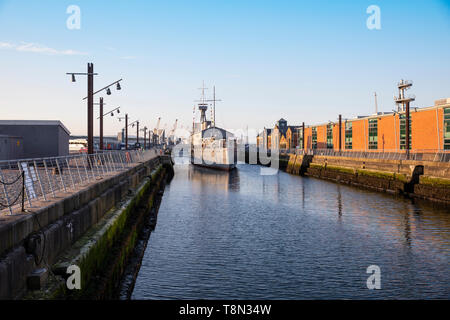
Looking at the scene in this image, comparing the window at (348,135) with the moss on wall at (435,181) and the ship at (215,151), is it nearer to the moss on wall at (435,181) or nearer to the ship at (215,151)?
the ship at (215,151)

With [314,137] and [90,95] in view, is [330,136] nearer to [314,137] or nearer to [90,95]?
[314,137]

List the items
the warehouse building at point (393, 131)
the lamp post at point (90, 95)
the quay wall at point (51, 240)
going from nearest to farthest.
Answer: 1. the quay wall at point (51, 240)
2. the lamp post at point (90, 95)
3. the warehouse building at point (393, 131)

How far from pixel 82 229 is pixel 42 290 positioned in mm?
4531

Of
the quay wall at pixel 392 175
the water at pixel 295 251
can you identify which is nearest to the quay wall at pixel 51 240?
the water at pixel 295 251

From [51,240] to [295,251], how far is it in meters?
12.1

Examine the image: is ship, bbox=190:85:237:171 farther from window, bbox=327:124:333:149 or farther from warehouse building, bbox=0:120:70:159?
warehouse building, bbox=0:120:70:159

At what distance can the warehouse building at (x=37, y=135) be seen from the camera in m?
36.7

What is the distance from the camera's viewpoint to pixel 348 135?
279ft

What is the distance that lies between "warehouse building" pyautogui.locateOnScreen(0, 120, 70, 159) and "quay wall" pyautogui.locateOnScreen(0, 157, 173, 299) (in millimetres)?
21730

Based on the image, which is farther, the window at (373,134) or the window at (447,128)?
the window at (373,134)

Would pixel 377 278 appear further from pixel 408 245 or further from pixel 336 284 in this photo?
pixel 408 245

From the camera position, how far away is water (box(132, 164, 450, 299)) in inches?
578

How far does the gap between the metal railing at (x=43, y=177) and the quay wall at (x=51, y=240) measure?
595 mm
